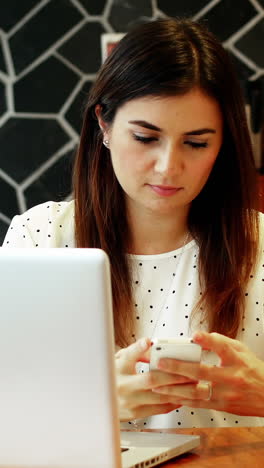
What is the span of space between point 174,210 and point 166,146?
23 centimetres

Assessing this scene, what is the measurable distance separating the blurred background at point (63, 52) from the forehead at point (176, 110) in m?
2.03

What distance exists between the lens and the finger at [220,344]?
1226 mm

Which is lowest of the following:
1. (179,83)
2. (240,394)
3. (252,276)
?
(240,394)

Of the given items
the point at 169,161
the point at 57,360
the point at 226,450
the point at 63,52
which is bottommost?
the point at 226,450

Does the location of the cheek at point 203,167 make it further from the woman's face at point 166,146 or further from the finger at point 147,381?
the finger at point 147,381

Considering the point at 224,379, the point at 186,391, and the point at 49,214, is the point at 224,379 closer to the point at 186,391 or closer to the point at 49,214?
the point at 186,391

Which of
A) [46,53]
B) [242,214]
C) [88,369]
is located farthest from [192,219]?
[46,53]

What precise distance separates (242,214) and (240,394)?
0.47 meters

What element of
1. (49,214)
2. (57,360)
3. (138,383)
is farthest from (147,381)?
(49,214)

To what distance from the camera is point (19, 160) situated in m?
3.64

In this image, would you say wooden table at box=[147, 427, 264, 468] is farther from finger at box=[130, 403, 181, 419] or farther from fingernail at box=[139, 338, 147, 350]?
fingernail at box=[139, 338, 147, 350]

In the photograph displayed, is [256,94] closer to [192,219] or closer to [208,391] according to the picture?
[192,219]

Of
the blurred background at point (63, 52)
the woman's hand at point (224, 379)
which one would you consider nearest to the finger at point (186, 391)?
the woman's hand at point (224, 379)

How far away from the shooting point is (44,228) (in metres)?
1.80
